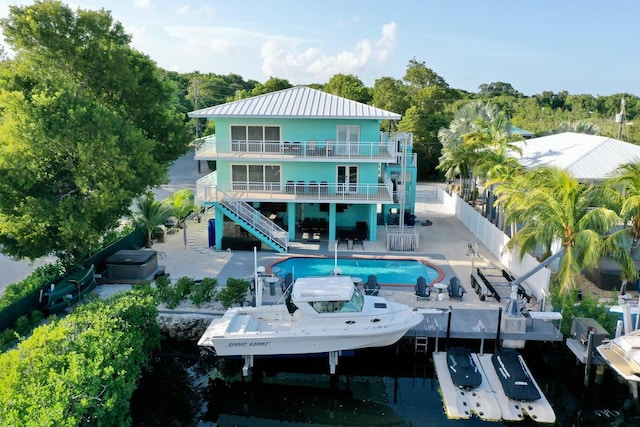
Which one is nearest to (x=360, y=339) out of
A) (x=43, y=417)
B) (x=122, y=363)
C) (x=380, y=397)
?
(x=380, y=397)

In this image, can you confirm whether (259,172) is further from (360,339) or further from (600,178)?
(600,178)

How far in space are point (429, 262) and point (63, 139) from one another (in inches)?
691

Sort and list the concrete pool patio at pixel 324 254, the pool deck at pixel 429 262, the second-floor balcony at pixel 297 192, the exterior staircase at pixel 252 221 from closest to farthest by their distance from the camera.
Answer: the pool deck at pixel 429 262, the concrete pool patio at pixel 324 254, the exterior staircase at pixel 252 221, the second-floor balcony at pixel 297 192

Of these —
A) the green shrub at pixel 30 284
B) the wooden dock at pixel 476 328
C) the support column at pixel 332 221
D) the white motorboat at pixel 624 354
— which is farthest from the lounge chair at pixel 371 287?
the green shrub at pixel 30 284

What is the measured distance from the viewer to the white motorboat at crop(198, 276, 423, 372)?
16125 mm

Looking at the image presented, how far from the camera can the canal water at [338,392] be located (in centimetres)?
1490

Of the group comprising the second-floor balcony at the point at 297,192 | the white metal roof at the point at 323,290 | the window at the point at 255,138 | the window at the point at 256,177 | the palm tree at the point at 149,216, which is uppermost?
the window at the point at 255,138

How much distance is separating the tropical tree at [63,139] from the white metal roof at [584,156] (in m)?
21.4

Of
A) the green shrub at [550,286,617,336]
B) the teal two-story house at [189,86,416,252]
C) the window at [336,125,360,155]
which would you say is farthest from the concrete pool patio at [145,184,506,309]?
the window at [336,125,360,155]

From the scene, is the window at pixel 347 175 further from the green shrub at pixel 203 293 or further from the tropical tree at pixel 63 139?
the green shrub at pixel 203 293

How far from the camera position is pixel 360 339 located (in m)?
16.5

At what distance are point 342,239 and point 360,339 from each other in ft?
40.7

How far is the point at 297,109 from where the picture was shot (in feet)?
89.5

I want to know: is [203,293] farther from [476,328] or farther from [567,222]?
[567,222]
